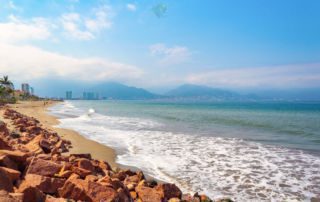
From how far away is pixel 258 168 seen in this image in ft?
50.2

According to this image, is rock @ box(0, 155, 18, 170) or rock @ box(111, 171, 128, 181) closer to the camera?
rock @ box(0, 155, 18, 170)

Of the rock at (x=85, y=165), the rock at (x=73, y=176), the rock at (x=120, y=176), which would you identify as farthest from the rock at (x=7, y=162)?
the rock at (x=120, y=176)

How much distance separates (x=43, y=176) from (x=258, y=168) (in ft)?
36.6

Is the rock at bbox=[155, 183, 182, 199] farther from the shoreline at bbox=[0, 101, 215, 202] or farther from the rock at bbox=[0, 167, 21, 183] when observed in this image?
the rock at bbox=[0, 167, 21, 183]

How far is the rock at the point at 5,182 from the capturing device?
6.82 m

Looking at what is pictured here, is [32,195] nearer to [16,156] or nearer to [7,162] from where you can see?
[7,162]

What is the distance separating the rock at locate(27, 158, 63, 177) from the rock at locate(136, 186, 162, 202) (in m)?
2.62

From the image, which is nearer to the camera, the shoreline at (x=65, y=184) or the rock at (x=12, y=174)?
the shoreline at (x=65, y=184)

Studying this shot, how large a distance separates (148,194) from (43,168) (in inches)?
129

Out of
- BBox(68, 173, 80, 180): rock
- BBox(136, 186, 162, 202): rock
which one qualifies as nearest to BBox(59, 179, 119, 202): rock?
BBox(68, 173, 80, 180): rock

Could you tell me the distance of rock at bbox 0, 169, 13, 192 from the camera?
682 centimetres

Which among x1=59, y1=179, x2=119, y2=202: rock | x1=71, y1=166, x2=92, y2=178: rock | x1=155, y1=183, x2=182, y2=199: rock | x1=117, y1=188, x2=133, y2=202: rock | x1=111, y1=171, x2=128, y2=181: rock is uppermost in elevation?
x1=71, y1=166, x2=92, y2=178: rock

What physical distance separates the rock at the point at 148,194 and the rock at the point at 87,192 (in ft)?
4.51

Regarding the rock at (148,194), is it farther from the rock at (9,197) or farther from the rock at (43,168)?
the rock at (9,197)
